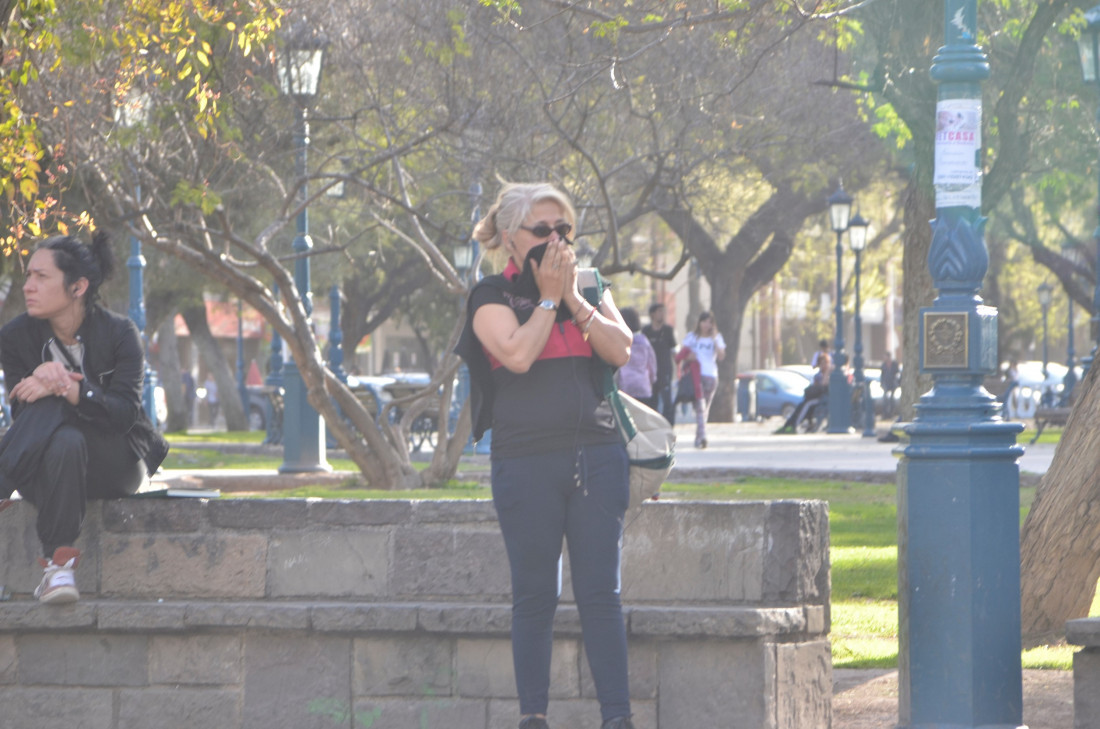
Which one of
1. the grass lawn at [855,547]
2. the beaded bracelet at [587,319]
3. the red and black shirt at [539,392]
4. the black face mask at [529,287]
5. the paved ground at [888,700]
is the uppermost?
the black face mask at [529,287]

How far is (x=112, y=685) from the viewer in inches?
225

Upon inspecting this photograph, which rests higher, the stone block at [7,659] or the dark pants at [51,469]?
the dark pants at [51,469]

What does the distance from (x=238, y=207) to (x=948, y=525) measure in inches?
681

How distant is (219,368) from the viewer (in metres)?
34.6

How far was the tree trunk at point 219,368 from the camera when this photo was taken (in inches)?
1352

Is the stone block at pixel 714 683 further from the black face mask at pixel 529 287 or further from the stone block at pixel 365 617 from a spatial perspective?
the black face mask at pixel 529 287

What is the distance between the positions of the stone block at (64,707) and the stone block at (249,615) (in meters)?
0.46

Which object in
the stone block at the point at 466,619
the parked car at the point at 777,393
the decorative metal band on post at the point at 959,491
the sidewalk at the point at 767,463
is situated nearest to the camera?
the decorative metal band on post at the point at 959,491

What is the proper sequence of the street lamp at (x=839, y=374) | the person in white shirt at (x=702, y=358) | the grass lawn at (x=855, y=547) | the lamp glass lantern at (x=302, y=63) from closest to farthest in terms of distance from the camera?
the grass lawn at (x=855, y=547)
the lamp glass lantern at (x=302, y=63)
the person in white shirt at (x=702, y=358)
the street lamp at (x=839, y=374)

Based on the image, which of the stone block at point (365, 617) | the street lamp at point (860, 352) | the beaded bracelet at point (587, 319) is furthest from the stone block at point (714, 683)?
the street lamp at point (860, 352)

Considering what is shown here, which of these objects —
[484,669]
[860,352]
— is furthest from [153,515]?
[860,352]

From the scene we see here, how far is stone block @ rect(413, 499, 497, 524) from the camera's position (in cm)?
554

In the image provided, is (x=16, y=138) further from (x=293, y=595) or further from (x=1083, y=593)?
(x=1083, y=593)

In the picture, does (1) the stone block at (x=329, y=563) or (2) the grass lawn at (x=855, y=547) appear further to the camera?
(2) the grass lawn at (x=855, y=547)
